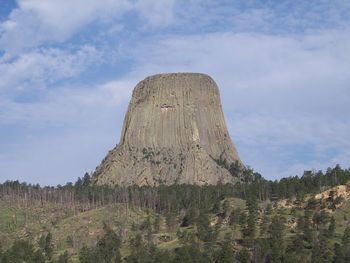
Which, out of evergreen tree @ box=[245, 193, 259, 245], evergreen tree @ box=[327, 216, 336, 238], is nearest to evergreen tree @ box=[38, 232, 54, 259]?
evergreen tree @ box=[245, 193, 259, 245]

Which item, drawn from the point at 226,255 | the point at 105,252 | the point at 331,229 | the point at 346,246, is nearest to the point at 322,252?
the point at 346,246

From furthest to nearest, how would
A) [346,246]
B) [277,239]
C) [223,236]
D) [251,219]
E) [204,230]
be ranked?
[204,230], [223,236], [251,219], [277,239], [346,246]

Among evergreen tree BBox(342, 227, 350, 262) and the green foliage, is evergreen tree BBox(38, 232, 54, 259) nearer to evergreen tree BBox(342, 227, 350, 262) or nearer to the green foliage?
the green foliage

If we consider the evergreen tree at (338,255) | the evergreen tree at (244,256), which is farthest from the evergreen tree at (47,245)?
the evergreen tree at (338,255)

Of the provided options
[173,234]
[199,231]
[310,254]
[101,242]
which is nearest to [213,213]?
[173,234]

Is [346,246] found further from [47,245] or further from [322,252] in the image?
[47,245]

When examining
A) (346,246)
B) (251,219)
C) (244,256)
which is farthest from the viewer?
(251,219)

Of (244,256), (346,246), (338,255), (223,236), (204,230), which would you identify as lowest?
(338,255)

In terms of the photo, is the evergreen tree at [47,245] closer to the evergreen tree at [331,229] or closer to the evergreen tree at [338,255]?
the evergreen tree at [331,229]

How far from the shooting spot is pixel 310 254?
136 m

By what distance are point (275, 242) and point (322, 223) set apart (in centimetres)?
2557

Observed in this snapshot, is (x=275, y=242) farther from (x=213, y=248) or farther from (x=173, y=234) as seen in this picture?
(x=173, y=234)

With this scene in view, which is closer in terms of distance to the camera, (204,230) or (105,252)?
(105,252)

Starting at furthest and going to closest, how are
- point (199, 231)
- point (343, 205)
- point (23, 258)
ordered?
point (343, 205), point (199, 231), point (23, 258)
